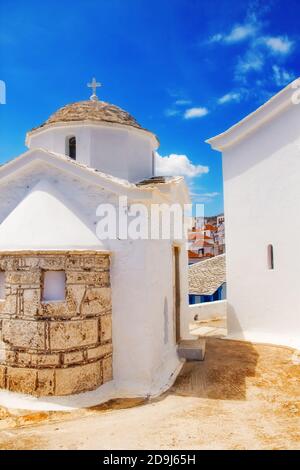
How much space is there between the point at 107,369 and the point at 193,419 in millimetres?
1810

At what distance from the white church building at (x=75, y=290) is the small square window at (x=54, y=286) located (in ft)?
0.05

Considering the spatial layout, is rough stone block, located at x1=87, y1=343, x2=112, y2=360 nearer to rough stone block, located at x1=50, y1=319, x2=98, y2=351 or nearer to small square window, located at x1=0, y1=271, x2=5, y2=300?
rough stone block, located at x1=50, y1=319, x2=98, y2=351

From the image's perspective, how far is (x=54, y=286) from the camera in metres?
6.20

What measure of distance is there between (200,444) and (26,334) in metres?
3.16

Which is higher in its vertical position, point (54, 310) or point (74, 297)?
point (74, 297)

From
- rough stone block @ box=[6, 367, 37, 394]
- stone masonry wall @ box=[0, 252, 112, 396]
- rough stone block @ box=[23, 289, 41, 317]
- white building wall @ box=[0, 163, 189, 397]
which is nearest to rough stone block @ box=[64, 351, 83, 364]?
stone masonry wall @ box=[0, 252, 112, 396]

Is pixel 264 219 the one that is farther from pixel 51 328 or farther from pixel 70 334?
pixel 51 328

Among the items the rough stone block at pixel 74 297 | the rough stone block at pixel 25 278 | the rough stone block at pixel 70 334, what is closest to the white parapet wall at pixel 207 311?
the rough stone block at pixel 70 334

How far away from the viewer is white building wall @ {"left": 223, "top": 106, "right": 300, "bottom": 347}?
9430mm

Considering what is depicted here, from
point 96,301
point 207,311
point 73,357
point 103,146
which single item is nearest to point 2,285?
point 96,301

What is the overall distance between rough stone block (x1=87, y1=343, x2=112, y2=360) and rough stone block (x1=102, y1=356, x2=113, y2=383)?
0.11m

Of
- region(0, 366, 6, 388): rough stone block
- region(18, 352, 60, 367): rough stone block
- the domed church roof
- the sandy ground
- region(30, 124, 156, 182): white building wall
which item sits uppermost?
the domed church roof
